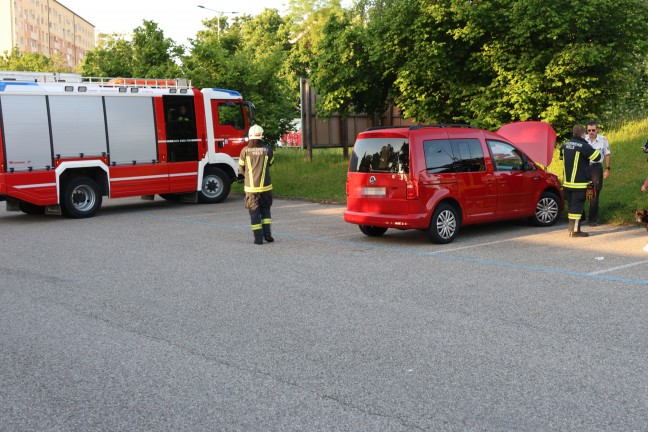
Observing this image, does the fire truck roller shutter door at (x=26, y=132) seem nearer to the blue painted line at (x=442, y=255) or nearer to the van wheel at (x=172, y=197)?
the blue painted line at (x=442, y=255)

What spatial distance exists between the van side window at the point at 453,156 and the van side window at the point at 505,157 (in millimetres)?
318

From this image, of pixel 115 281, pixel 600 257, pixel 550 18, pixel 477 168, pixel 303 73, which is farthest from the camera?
pixel 303 73

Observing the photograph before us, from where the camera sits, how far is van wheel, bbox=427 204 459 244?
10988mm

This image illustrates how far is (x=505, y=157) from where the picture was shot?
12117mm

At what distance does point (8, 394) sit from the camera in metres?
4.76

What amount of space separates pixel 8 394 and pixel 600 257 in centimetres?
760

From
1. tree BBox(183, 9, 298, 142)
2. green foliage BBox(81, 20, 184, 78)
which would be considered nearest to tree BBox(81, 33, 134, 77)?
green foliage BBox(81, 20, 184, 78)

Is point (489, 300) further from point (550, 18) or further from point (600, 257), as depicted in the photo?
point (550, 18)

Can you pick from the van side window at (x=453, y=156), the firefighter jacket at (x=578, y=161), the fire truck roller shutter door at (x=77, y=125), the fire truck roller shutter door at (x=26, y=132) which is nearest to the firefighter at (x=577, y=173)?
the firefighter jacket at (x=578, y=161)

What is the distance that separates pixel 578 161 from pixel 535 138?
3448mm

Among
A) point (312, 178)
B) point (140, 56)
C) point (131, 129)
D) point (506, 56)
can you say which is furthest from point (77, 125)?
point (140, 56)

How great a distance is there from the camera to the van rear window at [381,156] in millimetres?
10887

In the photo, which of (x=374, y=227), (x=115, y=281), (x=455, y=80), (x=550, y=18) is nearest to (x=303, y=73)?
(x=455, y=80)

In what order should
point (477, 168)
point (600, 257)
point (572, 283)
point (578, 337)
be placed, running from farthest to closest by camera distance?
point (477, 168) < point (600, 257) < point (572, 283) < point (578, 337)
